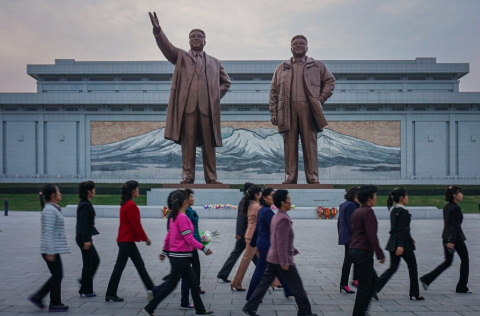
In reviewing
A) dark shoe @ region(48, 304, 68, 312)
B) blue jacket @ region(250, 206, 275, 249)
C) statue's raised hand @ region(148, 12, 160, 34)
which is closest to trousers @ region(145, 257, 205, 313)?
blue jacket @ region(250, 206, 275, 249)

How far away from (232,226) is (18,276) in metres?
7.89

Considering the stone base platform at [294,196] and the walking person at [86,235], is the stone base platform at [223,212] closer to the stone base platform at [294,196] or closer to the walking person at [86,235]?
the stone base platform at [294,196]

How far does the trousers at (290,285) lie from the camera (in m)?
4.63

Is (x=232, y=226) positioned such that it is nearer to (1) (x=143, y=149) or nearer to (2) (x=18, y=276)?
(2) (x=18, y=276)

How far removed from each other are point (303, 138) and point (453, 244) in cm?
836

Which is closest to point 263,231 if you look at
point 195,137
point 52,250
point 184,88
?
point 52,250

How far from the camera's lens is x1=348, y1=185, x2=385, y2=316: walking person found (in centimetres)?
473

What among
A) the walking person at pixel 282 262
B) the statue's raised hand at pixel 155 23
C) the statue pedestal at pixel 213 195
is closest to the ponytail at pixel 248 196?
the walking person at pixel 282 262

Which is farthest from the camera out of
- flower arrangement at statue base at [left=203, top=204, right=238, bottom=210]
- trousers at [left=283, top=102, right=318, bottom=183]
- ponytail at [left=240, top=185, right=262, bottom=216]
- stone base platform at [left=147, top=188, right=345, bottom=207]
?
flower arrangement at statue base at [left=203, top=204, right=238, bottom=210]

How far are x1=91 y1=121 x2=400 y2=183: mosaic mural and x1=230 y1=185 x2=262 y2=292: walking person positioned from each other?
1096 inches

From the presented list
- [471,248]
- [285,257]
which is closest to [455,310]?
[285,257]

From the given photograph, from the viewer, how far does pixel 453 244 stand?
601 cm

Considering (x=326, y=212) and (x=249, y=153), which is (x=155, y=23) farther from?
(x=249, y=153)

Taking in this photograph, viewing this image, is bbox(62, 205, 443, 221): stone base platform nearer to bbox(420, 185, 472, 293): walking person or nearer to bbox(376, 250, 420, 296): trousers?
bbox(420, 185, 472, 293): walking person
